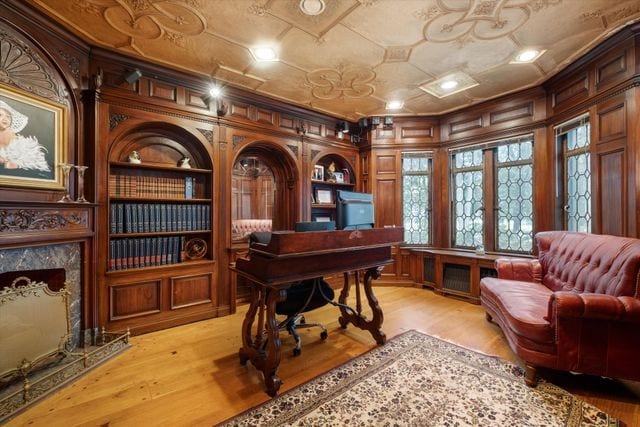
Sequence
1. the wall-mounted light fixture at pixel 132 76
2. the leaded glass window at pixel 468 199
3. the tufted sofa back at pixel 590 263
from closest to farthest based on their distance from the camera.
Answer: the tufted sofa back at pixel 590 263
the wall-mounted light fixture at pixel 132 76
the leaded glass window at pixel 468 199

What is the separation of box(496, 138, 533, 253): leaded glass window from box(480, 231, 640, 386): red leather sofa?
1.44 m

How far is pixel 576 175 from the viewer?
3404 millimetres

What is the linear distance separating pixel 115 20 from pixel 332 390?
349cm

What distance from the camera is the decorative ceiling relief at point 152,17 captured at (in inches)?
87.6

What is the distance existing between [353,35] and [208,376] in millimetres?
3215

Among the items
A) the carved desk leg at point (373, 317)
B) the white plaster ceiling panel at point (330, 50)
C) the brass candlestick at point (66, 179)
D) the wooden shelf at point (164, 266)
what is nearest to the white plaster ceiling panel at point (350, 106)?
the white plaster ceiling panel at point (330, 50)

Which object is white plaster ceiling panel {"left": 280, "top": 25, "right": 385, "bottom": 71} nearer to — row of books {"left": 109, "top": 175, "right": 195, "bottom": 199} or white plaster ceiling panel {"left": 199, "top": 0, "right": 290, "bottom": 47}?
white plaster ceiling panel {"left": 199, "top": 0, "right": 290, "bottom": 47}

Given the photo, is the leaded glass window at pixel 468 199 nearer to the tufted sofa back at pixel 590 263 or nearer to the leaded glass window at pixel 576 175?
the leaded glass window at pixel 576 175

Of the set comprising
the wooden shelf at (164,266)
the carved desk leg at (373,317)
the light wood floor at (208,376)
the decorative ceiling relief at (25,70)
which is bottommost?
the light wood floor at (208,376)

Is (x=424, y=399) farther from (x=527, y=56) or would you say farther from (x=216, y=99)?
(x=216, y=99)

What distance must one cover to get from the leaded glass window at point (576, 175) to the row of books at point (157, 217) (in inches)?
178

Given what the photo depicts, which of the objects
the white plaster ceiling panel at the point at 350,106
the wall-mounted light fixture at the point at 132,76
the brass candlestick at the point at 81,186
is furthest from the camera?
the white plaster ceiling panel at the point at 350,106

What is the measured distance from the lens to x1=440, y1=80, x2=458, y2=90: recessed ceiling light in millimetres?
3611

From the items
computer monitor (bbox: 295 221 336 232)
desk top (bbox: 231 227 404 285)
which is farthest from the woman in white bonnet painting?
computer monitor (bbox: 295 221 336 232)
